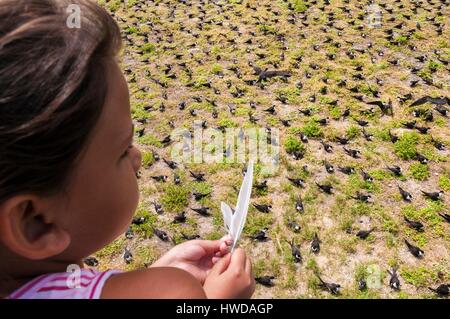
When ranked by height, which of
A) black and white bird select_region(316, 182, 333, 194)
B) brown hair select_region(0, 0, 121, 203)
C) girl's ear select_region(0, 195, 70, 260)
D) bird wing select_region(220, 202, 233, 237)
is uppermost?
brown hair select_region(0, 0, 121, 203)

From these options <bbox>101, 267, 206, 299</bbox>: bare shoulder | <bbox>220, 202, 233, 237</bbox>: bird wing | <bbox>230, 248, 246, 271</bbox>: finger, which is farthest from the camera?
<bbox>220, 202, 233, 237</bbox>: bird wing

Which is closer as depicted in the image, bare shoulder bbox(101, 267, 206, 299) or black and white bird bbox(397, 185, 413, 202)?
bare shoulder bbox(101, 267, 206, 299)

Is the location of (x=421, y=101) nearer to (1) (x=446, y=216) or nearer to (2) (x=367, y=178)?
(2) (x=367, y=178)

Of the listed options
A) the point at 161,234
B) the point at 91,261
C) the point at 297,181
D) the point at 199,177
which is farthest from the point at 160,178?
the point at 297,181

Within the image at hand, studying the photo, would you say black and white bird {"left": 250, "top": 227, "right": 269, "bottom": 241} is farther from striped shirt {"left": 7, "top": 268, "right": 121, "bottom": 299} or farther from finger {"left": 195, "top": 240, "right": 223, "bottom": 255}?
striped shirt {"left": 7, "top": 268, "right": 121, "bottom": 299}

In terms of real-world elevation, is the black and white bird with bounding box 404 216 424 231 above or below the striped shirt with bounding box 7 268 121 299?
below

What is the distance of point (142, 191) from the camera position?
7.41 m

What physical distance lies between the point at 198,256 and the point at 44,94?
163 centimetres

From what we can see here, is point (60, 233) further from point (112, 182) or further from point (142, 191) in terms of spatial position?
point (142, 191)

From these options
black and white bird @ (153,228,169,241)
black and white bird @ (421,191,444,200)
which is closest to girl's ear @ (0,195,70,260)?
black and white bird @ (153,228,169,241)

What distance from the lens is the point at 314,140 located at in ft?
26.7

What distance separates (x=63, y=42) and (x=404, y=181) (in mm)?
6668

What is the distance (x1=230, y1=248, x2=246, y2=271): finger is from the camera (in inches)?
89.7
